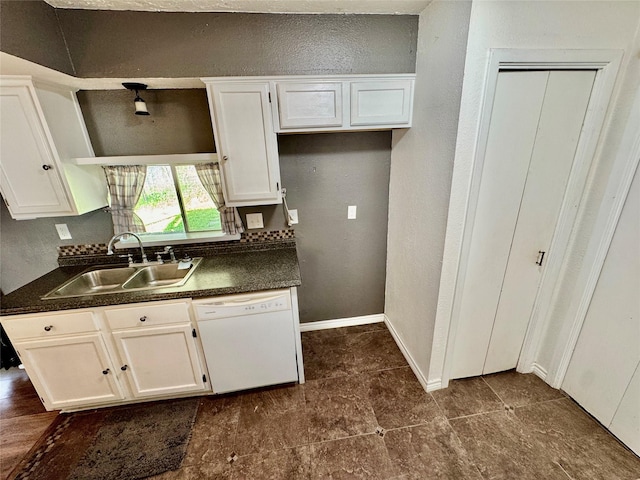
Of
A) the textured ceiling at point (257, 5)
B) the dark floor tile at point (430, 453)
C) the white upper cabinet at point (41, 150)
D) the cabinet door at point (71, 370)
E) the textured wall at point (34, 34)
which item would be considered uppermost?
the textured ceiling at point (257, 5)

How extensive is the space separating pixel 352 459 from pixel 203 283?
4.47 feet

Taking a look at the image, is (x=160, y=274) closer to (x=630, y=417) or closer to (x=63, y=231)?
(x=63, y=231)

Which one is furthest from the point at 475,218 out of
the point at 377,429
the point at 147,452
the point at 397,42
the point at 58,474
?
the point at 58,474

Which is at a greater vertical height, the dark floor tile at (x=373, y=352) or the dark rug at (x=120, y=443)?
the dark floor tile at (x=373, y=352)

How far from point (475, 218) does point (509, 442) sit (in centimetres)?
134

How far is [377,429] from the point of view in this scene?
1.67 meters

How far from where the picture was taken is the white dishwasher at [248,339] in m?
1.66

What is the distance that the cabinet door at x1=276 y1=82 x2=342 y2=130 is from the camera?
5.35 feet

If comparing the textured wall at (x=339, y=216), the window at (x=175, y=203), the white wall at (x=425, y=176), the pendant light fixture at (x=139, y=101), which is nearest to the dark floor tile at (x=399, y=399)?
the white wall at (x=425, y=176)

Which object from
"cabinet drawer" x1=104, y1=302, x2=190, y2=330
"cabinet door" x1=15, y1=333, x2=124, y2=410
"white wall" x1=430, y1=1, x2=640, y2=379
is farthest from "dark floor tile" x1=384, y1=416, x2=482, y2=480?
"cabinet door" x1=15, y1=333, x2=124, y2=410

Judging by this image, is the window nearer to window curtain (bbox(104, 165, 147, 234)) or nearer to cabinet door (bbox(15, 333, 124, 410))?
window curtain (bbox(104, 165, 147, 234))

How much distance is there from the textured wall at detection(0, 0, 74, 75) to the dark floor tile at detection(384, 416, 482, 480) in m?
2.83

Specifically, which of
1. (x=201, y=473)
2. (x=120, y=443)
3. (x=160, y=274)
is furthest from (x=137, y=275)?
(x=201, y=473)

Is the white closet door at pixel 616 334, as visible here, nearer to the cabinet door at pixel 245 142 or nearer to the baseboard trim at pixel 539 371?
the baseboard trim at pixel 539 371
